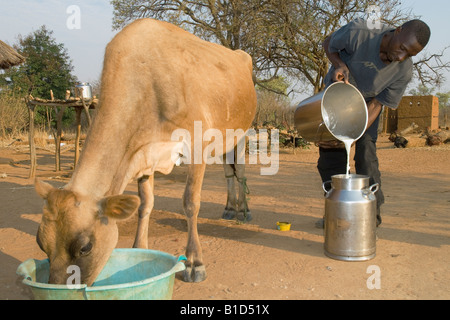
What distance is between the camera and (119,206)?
8.30 ft

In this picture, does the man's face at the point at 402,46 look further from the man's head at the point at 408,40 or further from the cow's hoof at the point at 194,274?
the cow's hoof at the point at 194,274

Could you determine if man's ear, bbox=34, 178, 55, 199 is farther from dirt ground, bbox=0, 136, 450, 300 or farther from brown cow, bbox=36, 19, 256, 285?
dirt ground, bbox=0, 136, 450, 300

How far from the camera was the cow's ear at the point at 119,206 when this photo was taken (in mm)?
2500

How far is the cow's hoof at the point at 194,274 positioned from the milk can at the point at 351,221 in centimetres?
127

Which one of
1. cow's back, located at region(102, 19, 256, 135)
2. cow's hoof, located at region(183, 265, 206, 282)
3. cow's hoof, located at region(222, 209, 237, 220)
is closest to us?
cow's back, located at region(102, 19, 256, 135)

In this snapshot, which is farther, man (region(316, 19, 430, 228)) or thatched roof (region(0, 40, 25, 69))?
thatched roof (region(0, 40, 25, 69))

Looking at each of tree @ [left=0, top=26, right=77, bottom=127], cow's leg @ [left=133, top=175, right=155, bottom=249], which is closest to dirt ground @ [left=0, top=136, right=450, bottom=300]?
cow's leg @ [left=133, top=175, right=155, bottom=249]

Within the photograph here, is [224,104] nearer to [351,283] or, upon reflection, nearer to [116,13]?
[351,283]

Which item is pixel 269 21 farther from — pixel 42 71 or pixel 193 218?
pixel 42 71

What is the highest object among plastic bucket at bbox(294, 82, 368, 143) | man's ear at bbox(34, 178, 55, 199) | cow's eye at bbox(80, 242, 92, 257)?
plastic bucket at bbox(294, 82, 368, 143)

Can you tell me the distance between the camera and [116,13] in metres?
15.0

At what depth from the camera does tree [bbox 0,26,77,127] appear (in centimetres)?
2588

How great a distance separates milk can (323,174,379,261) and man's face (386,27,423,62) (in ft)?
4.61
